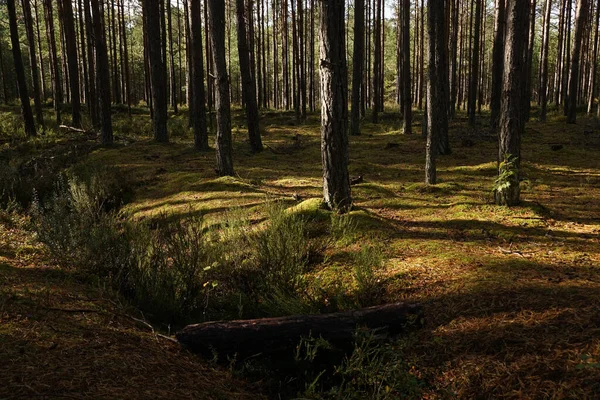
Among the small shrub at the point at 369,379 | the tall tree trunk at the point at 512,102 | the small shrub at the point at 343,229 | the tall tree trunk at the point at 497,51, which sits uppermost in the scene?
the tall tree trunk at the point at 497,51

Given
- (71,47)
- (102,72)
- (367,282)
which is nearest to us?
(367,282)

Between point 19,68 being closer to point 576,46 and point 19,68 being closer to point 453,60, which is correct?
point 453,60

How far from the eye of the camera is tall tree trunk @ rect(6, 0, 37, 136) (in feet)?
52.0

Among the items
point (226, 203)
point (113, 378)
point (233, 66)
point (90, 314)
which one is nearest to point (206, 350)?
point (113, 378)

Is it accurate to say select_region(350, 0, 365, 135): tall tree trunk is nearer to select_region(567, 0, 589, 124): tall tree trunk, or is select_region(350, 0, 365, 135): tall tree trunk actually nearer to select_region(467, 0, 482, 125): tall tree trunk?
select_region(467, 0, 482, 125): tall tree trunk

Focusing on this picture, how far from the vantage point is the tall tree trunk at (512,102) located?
6.22m

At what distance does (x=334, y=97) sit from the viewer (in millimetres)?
6012

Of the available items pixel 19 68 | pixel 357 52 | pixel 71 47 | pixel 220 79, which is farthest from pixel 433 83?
pixel 19 68

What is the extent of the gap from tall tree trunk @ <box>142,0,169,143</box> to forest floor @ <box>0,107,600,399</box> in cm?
685

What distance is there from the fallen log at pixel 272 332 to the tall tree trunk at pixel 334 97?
3108 mm

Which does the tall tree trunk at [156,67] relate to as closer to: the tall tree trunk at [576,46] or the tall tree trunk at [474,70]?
the tall tree trunk at [474,70]

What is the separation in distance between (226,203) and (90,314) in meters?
4.64

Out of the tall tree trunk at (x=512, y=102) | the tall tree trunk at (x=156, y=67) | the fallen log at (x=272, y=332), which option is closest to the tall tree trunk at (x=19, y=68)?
the tall tree trunk at (x=156, y=67)

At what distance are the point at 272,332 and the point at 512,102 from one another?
553 centimetres
